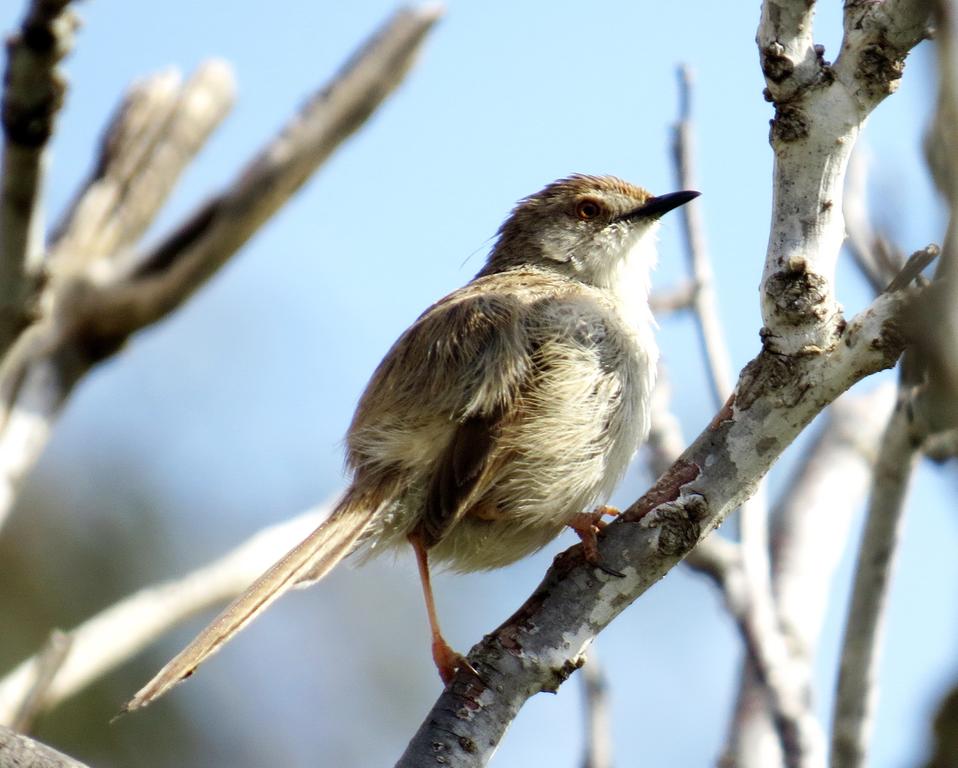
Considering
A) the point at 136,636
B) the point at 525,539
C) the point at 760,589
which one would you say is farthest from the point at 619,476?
the point at 136,636

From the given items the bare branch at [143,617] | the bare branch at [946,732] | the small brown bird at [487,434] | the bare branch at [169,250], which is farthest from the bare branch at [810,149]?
the bare branch at [169,250]

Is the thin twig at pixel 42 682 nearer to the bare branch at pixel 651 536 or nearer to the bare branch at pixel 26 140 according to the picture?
the bare branch at pixel 26 140

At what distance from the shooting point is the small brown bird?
436cm

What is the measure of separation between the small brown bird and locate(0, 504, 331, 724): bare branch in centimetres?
120

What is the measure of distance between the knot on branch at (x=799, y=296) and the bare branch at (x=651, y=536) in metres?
0.10

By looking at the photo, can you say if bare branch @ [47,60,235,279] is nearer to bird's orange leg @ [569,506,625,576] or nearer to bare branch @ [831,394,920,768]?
bird's orange leg @ [569,506,625,576]

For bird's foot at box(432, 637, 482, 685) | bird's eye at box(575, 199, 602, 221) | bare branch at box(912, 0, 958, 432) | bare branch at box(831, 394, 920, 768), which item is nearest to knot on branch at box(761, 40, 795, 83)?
bare branch at box(912, 0, 958, 432)

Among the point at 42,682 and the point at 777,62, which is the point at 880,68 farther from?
the point at 42,682

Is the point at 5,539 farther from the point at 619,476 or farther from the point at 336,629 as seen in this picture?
the point at 619,476

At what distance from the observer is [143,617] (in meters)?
5.78

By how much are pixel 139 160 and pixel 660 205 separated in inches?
110

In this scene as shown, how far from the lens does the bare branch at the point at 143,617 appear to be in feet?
16.8

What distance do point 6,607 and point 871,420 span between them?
6.65 meters

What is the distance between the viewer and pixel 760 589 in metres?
5.37
